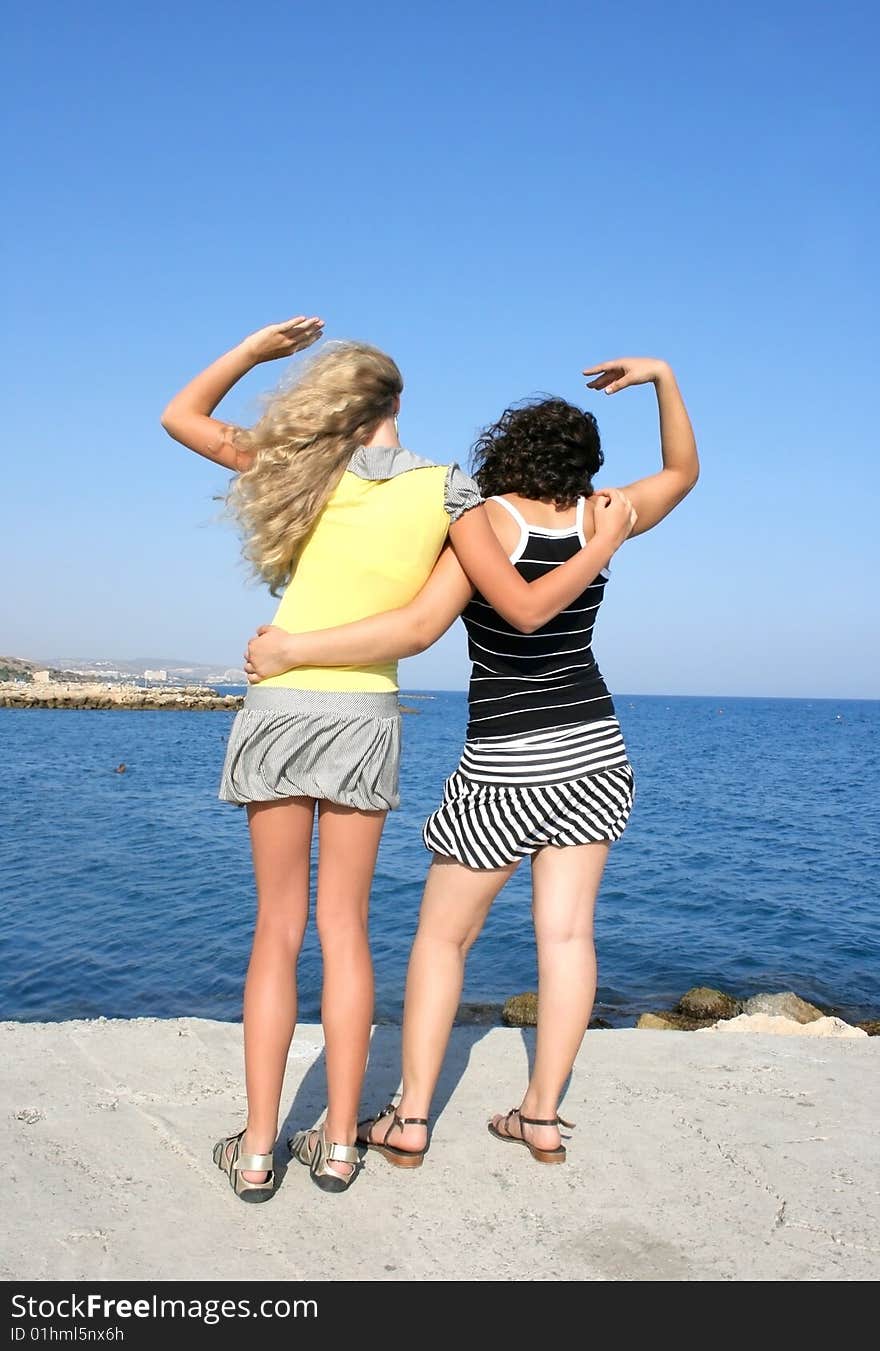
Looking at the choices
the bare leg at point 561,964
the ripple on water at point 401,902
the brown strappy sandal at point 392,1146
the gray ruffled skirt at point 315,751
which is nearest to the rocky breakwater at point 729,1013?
the ripple on water at point 401,902

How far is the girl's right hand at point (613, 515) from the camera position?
3021 millimetres

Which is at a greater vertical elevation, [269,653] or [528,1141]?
[269,653]

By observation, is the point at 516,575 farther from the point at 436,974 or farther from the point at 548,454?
the point at 436,974

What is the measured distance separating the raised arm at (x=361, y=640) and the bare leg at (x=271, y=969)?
384 mm

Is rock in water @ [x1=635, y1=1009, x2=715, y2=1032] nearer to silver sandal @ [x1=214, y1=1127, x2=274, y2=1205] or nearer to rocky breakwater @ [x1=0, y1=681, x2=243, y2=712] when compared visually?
silver sandal @ [x1=214, y1=1127, x2=274, y2=1205]

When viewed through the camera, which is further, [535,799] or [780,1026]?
[780,1026]

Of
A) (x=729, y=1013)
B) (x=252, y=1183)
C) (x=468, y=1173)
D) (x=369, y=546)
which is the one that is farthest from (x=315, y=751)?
(x=729, y=1013)

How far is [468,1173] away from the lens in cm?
304

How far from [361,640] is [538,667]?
655 millimetres

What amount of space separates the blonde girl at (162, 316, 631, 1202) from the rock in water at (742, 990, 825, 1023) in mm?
6886

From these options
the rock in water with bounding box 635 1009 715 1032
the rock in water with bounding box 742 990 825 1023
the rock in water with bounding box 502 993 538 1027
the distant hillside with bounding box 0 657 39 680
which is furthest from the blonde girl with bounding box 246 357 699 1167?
the distant hillside with bounding box 0 657 39 680

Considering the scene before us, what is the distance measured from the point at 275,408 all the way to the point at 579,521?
955 millimetres

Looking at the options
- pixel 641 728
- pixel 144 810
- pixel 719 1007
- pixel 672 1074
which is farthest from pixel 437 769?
pixel 641 728

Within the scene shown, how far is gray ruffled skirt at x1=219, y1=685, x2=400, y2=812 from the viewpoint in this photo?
8.98 feet
